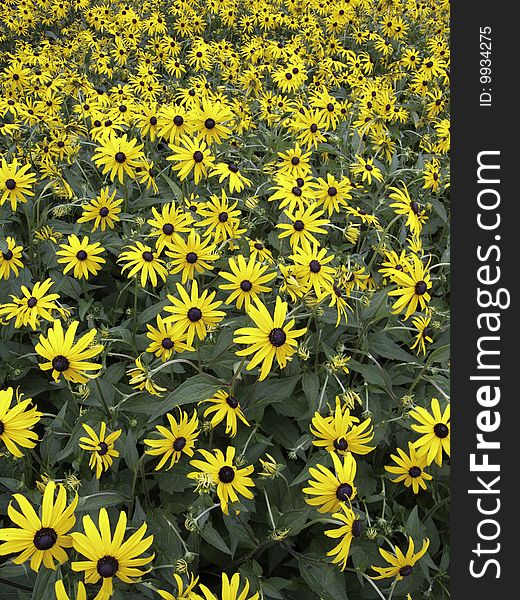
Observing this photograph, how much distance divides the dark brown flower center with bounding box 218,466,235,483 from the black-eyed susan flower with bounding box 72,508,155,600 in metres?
0.32

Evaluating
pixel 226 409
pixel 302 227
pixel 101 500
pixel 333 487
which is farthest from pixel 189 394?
pixel 302 227

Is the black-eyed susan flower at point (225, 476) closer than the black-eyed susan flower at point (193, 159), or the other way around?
the black-eyed susan flower at point (225, 476)

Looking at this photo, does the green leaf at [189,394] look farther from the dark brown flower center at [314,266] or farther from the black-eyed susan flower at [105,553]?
the dark brown flower center at [314,266]

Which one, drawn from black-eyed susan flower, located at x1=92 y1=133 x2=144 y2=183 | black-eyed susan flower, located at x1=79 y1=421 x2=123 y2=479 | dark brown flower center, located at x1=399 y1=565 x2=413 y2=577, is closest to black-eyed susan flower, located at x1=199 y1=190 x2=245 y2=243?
black-eyed susan flower, located at x1=92 y1=133 x2=144 y2=183

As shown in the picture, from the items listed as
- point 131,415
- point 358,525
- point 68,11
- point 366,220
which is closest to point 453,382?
point 358,525

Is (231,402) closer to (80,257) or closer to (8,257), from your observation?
(80,257)

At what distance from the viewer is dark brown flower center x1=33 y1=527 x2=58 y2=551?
1457 millimetres

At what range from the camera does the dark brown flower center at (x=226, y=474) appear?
1.75 metres

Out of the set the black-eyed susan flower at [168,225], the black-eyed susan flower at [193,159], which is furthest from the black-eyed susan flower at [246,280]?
the black-eyed susan flower at [193,159]

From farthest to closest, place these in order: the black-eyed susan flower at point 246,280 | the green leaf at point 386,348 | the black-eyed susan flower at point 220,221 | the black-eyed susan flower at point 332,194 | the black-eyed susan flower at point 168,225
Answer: the black-eyed susan flower at point 332,194
the black-eyed susan flower at point 220,221
the black-eyed susan flower at point 168,225
the green leaf at point 386,348
the black-eyed susan flower at point 246,280

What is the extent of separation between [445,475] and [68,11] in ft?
26.9

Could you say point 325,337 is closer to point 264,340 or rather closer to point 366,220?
point 264,340

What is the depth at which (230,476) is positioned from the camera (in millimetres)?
1756

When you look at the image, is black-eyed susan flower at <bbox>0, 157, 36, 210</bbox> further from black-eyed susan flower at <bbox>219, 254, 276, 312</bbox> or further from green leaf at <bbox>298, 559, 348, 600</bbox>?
green leaf at <bbox>298, 559, 348, 600</bbox>
